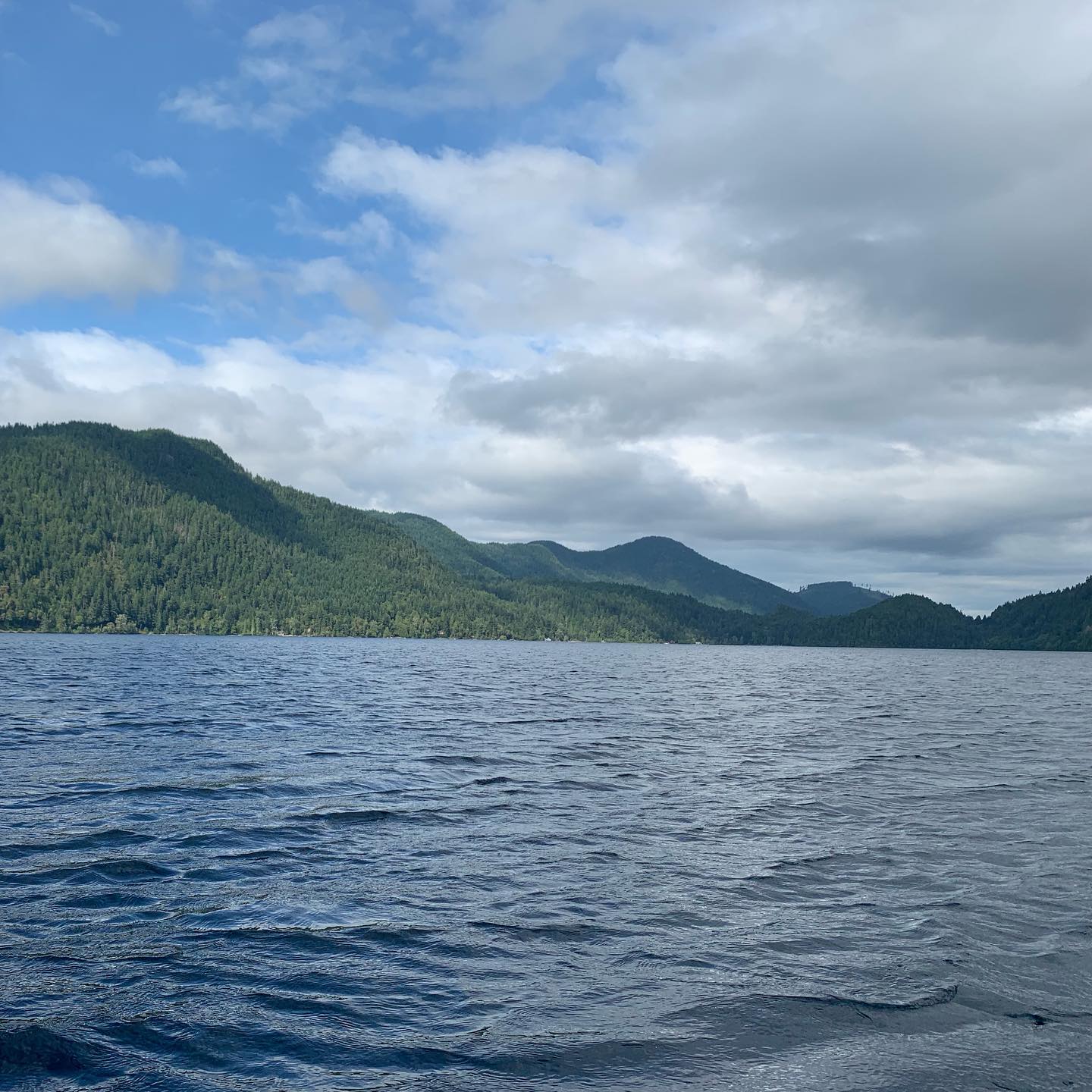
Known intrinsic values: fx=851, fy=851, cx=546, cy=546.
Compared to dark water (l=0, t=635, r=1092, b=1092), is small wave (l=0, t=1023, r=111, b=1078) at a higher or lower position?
higher

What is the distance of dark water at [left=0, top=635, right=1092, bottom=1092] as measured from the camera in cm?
1228

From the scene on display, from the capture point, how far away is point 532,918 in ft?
60.2

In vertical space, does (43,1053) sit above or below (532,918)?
above

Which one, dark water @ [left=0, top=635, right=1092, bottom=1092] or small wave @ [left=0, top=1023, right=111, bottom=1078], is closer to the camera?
small wave @ [left=0, top=1023, right=111, bottom=1078]

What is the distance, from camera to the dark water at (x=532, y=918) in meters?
12.3

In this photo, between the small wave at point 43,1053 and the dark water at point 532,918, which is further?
the dark water at point 532,918

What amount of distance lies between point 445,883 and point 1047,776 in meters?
32.9

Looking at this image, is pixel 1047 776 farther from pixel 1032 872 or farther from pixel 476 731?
pixel 476 731

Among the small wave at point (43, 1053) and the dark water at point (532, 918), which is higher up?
the small wave at point (43, 1053)

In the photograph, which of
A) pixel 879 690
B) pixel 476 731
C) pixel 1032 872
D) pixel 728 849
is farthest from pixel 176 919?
pixel 879 690

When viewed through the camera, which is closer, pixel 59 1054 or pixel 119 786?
pixel 59 1054

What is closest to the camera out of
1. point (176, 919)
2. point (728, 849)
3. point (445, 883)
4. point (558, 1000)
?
point (558, 1000)

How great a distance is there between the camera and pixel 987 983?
50.2ft

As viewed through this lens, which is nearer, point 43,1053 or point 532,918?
point 43,1053
